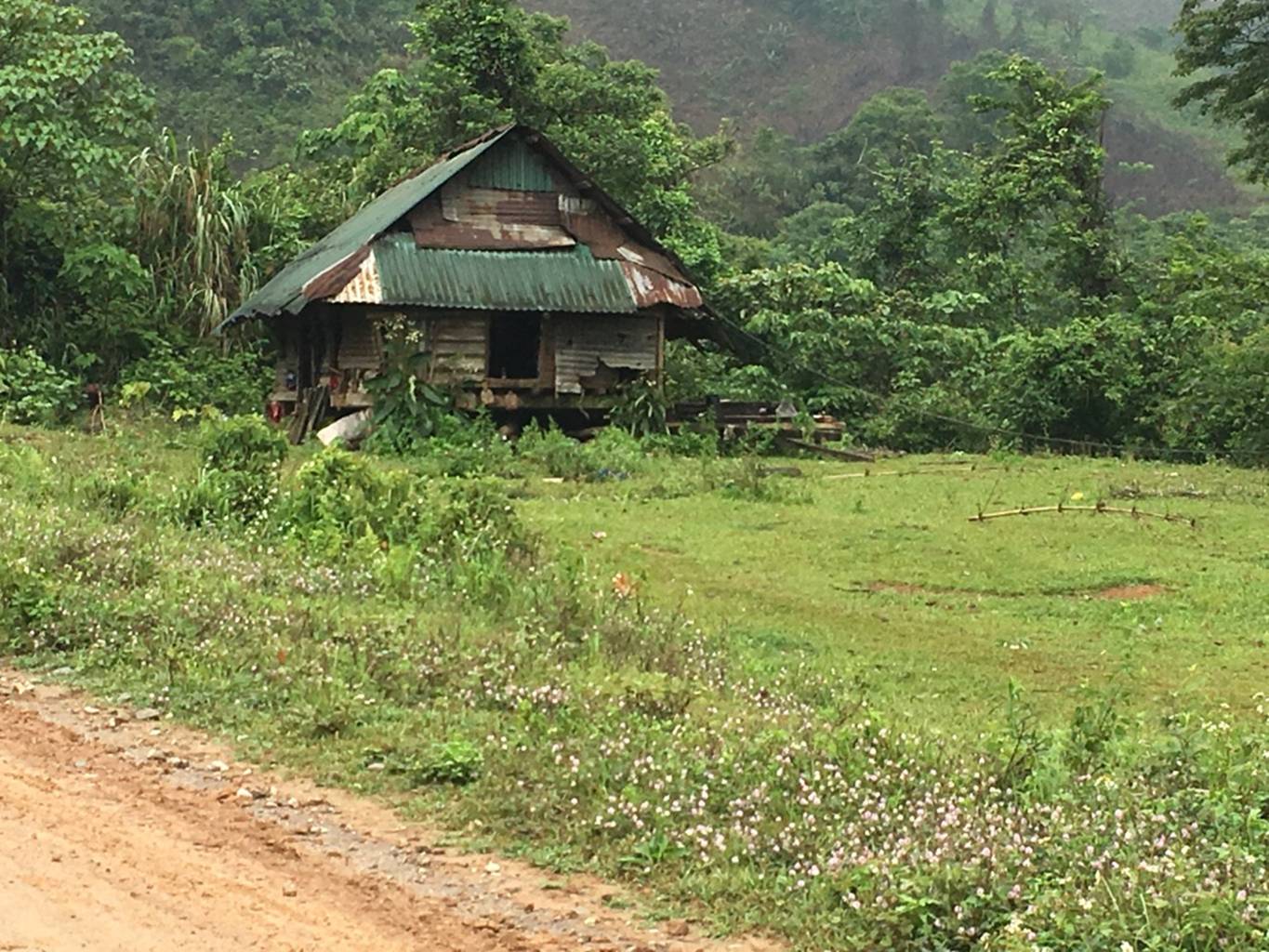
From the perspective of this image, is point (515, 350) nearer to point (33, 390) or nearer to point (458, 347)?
point (458, 347)

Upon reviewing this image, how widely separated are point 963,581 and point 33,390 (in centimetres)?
1576

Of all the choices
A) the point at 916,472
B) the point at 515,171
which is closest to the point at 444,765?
the point at 916,472

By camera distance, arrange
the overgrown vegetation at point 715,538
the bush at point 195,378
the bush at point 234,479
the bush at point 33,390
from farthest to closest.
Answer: the bush at point 195,378 → the bush at point 33,390 → the bush at point 234,479 → the overgrown vegetation at point 715,538

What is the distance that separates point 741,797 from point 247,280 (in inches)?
963

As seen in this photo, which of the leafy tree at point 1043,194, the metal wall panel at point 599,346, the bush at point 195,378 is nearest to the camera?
the metal wall panel at point 599,346

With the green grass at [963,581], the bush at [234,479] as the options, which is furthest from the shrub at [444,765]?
the bush at [234,479]

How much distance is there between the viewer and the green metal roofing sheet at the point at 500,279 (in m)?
21.5

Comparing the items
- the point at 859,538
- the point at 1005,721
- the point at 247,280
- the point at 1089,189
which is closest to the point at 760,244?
the point at 1089,189

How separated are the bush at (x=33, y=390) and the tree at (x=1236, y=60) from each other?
16883 millimetres

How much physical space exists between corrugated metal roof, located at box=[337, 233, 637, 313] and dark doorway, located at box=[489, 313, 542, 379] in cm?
240

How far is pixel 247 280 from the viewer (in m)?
28.4

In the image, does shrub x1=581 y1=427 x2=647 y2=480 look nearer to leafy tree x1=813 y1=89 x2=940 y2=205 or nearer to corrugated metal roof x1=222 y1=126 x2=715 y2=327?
corrugated metal roof x1=222 y1=126 x2=715 y2=327

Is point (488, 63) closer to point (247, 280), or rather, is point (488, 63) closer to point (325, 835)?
point (247, 280)

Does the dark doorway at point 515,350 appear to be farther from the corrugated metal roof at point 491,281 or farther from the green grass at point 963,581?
the green grass at point 963,581
